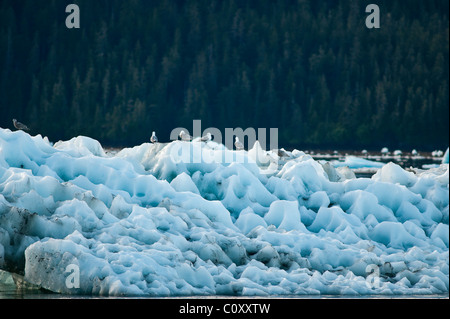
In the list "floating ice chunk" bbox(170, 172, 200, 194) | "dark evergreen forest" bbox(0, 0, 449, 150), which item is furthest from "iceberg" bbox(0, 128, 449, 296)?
"dark evergreen forest" bbox(0, 0, 449, 150)

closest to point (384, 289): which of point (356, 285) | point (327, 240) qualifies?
point (356, 285)

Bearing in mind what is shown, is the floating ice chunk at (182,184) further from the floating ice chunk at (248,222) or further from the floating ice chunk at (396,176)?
the floating ice chunk at (396,176)

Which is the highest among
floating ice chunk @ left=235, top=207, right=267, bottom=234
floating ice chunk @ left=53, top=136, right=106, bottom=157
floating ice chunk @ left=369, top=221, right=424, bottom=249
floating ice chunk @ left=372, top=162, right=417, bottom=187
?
floating ice chunk @ left=53, top=136, right=106, bottom=157

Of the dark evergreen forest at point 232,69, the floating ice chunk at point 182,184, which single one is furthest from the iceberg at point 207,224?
the dark evergreen forest at point 232,69

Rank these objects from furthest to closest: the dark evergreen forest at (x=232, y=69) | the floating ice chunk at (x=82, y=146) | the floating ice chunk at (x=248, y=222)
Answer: the dark evergreen forest at (x=232, y=69)
the floating ice chunk at (x=82, y=146)
the floating ice chunk at (x=248, y=222)

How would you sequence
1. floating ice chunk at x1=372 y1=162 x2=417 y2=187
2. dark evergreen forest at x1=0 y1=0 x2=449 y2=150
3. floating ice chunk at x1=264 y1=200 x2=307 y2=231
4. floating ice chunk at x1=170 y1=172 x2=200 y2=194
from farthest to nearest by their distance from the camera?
dark evergreen forest at x1=0 y1=0 x2=449 y2=150 → floating ice chunk at x1=372 y1=162 x2=417 y2=187 → floating ice chunk at x1=170 y1=172 x2=200 y2=194 → floating ice chunk at x1=264 y1=200 x2=307 y2=231

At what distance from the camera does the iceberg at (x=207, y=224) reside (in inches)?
601

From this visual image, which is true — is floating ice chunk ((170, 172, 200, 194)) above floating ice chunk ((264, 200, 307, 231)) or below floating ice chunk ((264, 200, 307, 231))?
above

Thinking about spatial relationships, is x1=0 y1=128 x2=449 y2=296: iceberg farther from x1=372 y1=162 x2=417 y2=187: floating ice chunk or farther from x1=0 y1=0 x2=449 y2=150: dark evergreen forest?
x1=0 y1=0 x2=449 y2=150: dark evergreen forest

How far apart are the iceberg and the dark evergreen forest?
2845 inches

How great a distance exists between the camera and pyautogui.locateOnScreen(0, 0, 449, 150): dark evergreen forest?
9994 cm

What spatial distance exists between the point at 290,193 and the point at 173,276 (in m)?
5.03

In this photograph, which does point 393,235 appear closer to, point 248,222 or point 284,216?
point 284,216

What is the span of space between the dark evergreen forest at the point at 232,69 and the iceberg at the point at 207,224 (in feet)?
237
